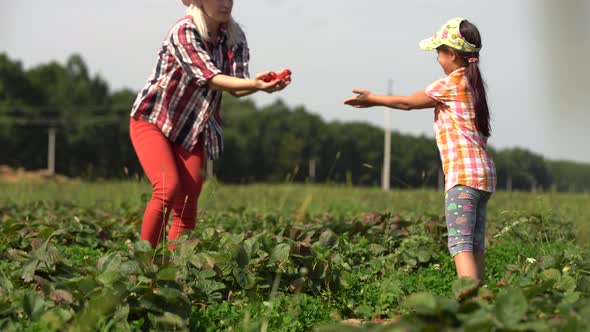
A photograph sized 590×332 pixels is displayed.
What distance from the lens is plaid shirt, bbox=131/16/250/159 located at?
4.32 m

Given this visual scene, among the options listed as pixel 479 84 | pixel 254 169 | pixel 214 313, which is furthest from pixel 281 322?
pixel 254 169

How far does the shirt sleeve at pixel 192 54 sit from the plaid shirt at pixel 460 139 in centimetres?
136

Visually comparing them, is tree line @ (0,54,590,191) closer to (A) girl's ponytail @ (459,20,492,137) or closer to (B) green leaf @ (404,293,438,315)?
(A) girl's ponytail @ (459,20,492,137)

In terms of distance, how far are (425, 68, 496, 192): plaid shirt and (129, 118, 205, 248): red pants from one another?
1.48 metres

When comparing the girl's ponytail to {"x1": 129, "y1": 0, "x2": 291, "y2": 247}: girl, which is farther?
{"x1": 129, "y1": 0, "x2": 291, "y2": 247}: girl

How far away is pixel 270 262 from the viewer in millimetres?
3340

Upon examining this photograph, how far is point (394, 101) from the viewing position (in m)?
3.60

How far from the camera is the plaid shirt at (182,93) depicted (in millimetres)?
4324

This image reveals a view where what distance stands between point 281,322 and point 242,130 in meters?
75.3

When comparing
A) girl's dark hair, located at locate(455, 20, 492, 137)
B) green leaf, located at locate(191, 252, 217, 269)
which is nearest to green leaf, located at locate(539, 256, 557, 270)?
girl's dark hair, located at locate(455, 20, 492, 137)

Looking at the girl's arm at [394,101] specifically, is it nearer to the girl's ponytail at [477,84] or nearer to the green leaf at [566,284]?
the girl's ponytail at [477,84]

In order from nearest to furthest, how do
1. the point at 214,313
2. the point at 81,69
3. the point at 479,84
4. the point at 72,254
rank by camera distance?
the point at 214,313, the point at 479,84, the point at 72,254, the point at 81,69

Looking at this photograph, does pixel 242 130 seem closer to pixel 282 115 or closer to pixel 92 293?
pixel 282 115

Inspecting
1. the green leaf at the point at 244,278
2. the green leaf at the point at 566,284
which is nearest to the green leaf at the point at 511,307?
the green leaf at the point at 566,284
